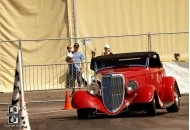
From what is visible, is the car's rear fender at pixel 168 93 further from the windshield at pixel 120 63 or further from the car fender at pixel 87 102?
the car fender at pixel 87 102

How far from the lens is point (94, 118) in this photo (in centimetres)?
1511

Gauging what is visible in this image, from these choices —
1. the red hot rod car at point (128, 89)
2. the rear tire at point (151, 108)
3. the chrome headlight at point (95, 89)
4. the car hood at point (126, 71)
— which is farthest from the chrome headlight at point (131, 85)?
the chrome headlight at point (95, 89)

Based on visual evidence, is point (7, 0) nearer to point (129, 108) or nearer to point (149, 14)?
point (149, 14)

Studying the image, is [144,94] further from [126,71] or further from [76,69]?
[76,69]

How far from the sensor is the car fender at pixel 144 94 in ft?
47.3

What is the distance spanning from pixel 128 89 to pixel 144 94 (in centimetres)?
45

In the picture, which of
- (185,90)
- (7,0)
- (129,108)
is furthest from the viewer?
(7,0)

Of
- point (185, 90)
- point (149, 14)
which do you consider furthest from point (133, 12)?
point (185, 90)

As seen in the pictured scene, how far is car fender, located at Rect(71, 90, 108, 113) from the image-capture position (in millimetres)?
14773

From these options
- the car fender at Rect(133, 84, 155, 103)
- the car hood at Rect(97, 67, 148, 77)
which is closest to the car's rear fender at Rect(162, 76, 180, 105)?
the car hood at Rect(97, 67, 148, 77)

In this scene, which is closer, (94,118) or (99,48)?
(94,118)

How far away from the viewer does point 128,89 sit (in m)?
14.8

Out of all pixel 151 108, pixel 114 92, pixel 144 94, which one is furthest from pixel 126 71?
pixel 151 108

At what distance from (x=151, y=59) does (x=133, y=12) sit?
42.4 ft
